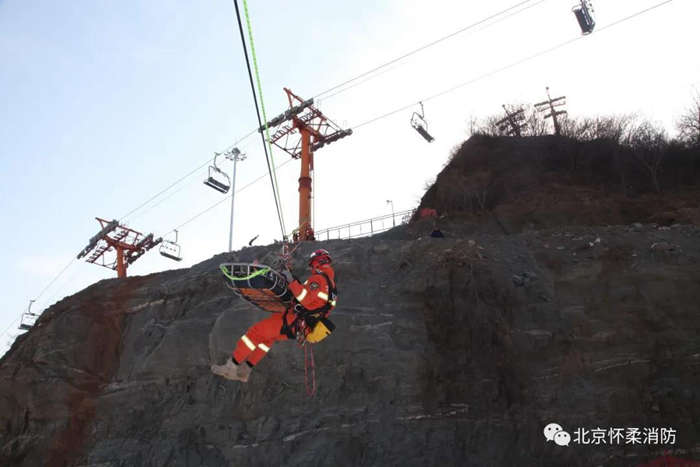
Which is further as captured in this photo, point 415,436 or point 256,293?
point 415,436

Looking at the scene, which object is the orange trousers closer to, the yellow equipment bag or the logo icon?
the yellow equipment bag

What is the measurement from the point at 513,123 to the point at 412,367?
80.7 ft

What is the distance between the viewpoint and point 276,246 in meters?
19.4

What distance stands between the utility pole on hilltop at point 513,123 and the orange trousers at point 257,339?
95.6 ft

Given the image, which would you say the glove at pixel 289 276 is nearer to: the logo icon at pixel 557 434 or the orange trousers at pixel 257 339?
the orange trousers at pixel 257 339

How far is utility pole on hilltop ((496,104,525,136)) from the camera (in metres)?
33.7

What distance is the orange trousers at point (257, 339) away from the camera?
7.92m

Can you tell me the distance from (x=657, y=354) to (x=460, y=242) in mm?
6147

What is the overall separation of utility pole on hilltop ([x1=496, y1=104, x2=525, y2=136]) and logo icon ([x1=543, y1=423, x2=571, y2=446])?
24.6 m

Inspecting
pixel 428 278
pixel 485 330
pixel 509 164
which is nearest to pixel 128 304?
pixel 428 278

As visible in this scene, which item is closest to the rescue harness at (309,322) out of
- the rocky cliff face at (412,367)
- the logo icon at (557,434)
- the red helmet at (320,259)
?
the red helmet at (320,259)

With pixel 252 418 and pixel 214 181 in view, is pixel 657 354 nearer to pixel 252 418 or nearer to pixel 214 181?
pixel 252 418

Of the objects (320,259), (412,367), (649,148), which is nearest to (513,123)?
(649,148)

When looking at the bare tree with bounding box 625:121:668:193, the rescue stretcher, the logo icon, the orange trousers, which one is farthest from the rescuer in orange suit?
the bare tree with bounding box 625:121:668:193
